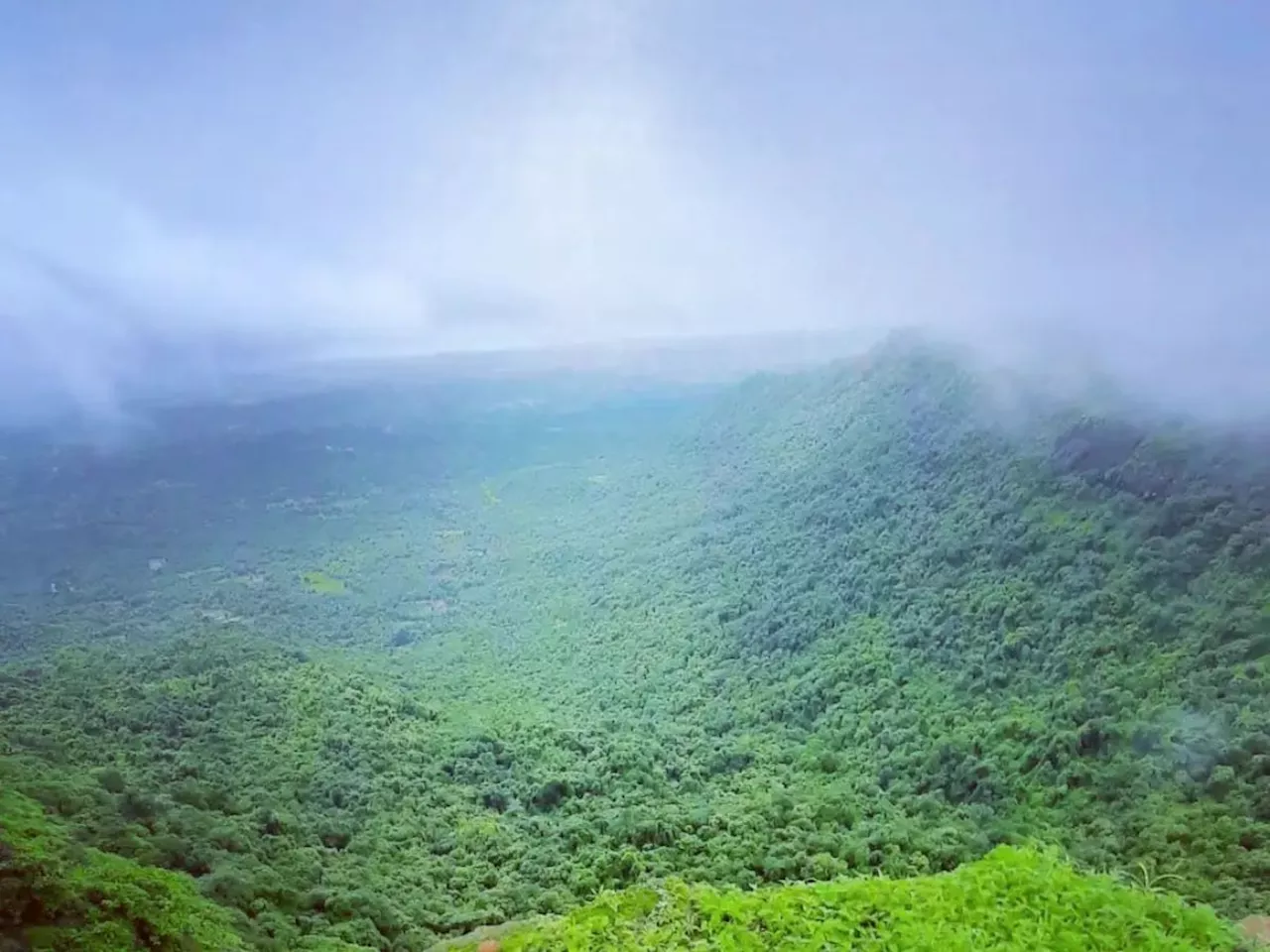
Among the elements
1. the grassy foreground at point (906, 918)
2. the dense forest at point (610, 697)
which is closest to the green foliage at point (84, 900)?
the dense forest at point (610, 697)

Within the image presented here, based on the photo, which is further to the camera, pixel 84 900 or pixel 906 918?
pixel 906 918

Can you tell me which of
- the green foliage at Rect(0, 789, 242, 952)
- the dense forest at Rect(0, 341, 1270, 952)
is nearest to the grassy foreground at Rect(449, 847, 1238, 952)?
the dense forest at Rect(0, 341, 1270, 952)

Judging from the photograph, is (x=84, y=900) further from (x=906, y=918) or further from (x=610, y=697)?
(x=610, y=697)

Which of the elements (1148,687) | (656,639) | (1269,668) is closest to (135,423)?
(656,639)

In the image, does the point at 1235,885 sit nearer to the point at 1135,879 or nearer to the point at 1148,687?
the point at 1135,879

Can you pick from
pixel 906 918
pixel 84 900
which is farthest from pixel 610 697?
pixel 84 900

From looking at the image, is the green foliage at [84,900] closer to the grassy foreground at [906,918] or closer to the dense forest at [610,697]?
the dense forest at [610,697]
